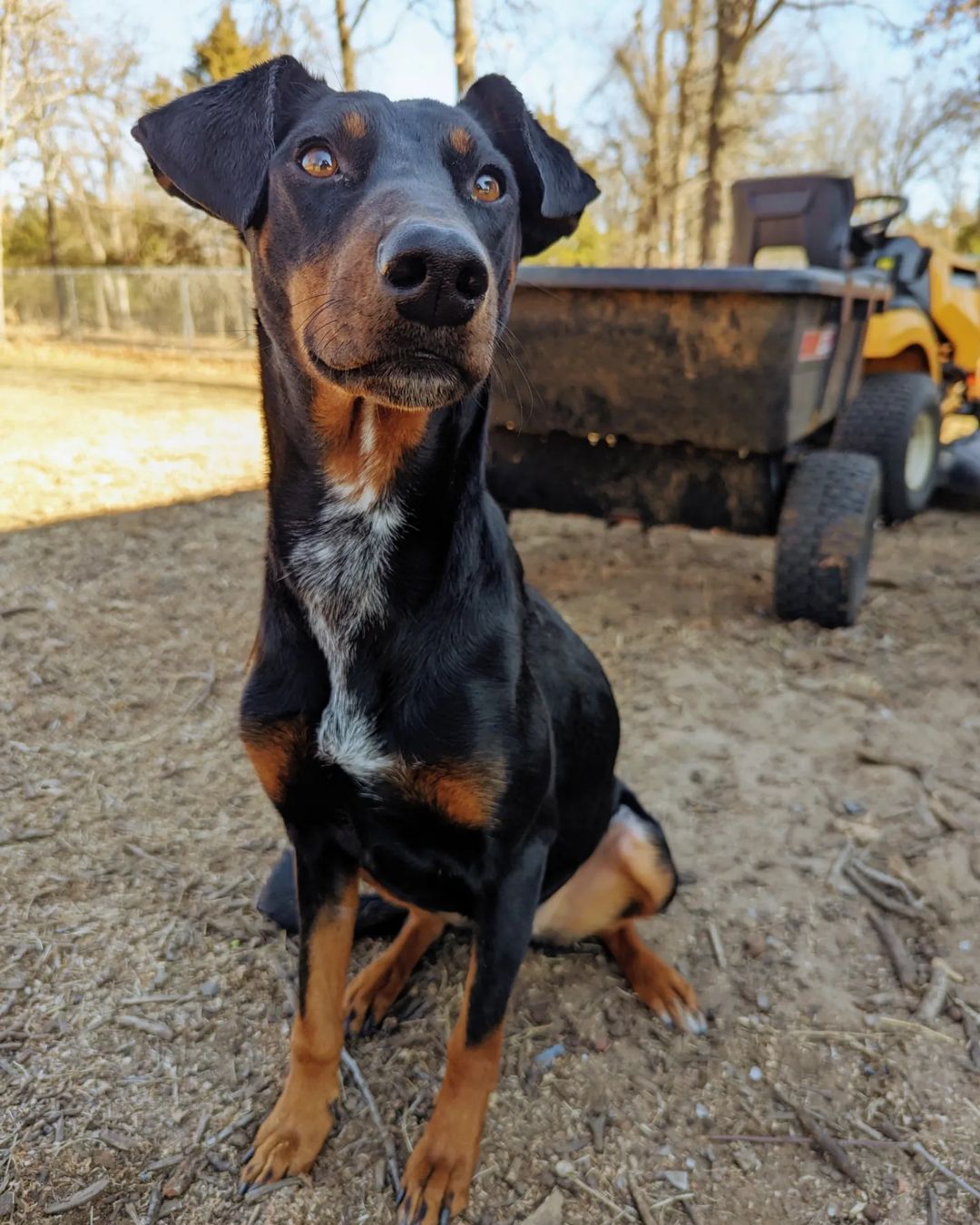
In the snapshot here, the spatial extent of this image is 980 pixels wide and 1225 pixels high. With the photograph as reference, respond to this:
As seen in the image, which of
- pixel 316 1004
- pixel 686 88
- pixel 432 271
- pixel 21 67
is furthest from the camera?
pixel 21 67

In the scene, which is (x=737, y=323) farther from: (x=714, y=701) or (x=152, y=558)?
(x=152, y=558)

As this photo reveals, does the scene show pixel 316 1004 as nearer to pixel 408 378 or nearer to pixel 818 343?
pixel 408 378

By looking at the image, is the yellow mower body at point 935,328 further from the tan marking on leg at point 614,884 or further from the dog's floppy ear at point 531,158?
the tan marking on leg at point 614,884

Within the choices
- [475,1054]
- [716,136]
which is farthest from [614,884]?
[716,136]

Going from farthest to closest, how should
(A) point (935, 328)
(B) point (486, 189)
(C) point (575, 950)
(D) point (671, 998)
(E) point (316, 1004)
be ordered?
(A) point (935, 328), (C) point (575, 950), (D) point (671, 998), (E) point (316, 1004), (B) point (486, 189)

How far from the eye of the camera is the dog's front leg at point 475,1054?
5.97 ft

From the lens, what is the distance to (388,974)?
2342 mm

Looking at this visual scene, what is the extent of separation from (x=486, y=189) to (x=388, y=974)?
186cm

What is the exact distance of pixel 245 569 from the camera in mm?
4988

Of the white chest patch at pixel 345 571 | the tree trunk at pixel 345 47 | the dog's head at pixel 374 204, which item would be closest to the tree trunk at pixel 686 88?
the tree trunk at pixel 345 47

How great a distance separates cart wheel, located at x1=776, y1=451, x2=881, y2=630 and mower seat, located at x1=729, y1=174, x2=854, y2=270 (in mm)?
1705

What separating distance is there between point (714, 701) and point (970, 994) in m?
1.68

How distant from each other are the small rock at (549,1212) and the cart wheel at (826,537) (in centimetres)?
317

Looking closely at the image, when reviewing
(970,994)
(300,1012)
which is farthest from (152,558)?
(970,994)
